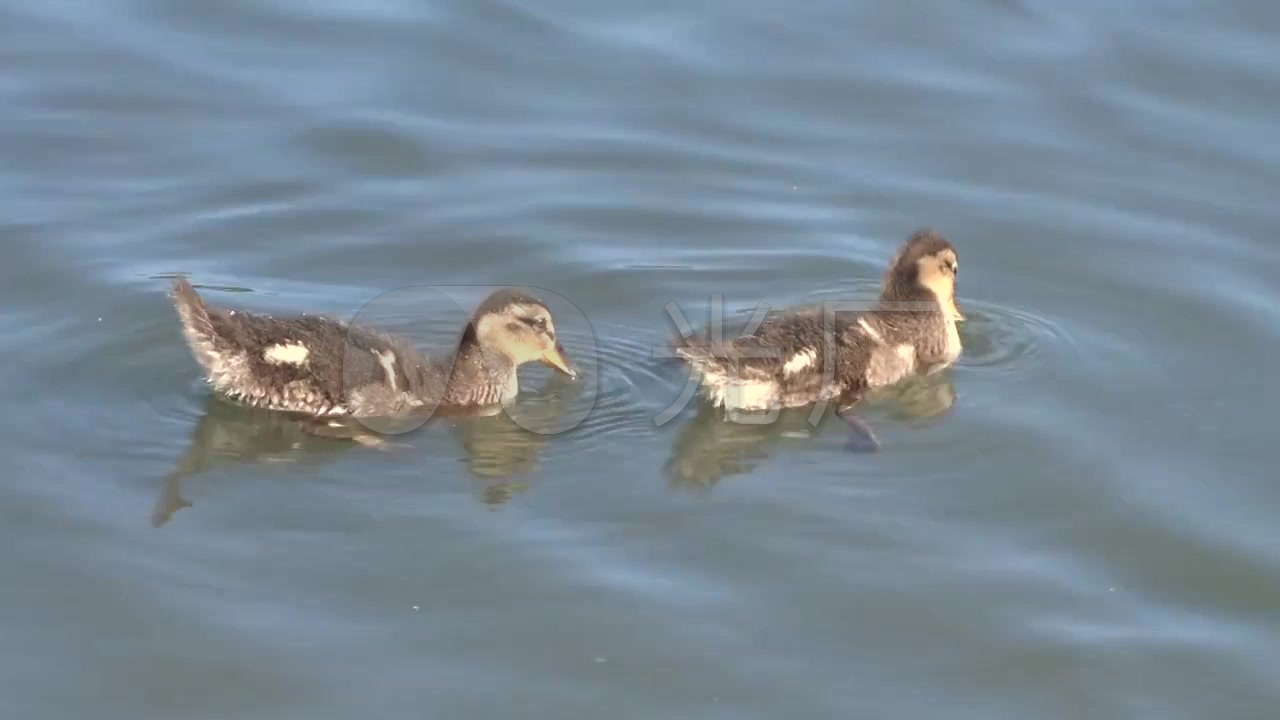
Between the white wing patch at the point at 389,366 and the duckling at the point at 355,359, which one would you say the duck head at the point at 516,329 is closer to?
the duckling at the point at 355,359

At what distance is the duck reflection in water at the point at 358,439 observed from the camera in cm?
632

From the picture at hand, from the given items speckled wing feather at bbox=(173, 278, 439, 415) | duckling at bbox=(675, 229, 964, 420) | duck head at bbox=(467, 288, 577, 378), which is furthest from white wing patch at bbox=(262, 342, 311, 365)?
duckling at bbox=(675, 229, 964, 420)

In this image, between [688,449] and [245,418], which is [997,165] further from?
[245,418]

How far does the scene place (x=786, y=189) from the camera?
8594 mm

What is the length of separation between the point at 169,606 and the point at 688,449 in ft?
6.11

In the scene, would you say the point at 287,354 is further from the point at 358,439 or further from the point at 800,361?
the point at 800,361

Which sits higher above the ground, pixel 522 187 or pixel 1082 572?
pixel 522 187

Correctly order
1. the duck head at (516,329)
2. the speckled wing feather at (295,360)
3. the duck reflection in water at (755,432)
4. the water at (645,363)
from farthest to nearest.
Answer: the duck head at (516,329), the speckled wing feather at (295,360), the duck reflection in water at (755,432), the water at (645,363)

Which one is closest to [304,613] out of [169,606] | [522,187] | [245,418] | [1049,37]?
[169,606]

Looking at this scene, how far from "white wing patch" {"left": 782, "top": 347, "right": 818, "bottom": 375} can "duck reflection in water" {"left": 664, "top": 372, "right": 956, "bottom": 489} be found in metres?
0.15

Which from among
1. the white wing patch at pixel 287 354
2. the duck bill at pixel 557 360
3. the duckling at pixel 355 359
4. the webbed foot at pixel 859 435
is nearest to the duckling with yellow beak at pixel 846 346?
the webbed foot at pixel 859 435

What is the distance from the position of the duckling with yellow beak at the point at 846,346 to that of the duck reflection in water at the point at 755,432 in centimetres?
6

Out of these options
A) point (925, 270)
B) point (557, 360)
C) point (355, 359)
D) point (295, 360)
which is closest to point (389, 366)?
point (355, 359)

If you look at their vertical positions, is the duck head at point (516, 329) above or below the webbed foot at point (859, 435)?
above
